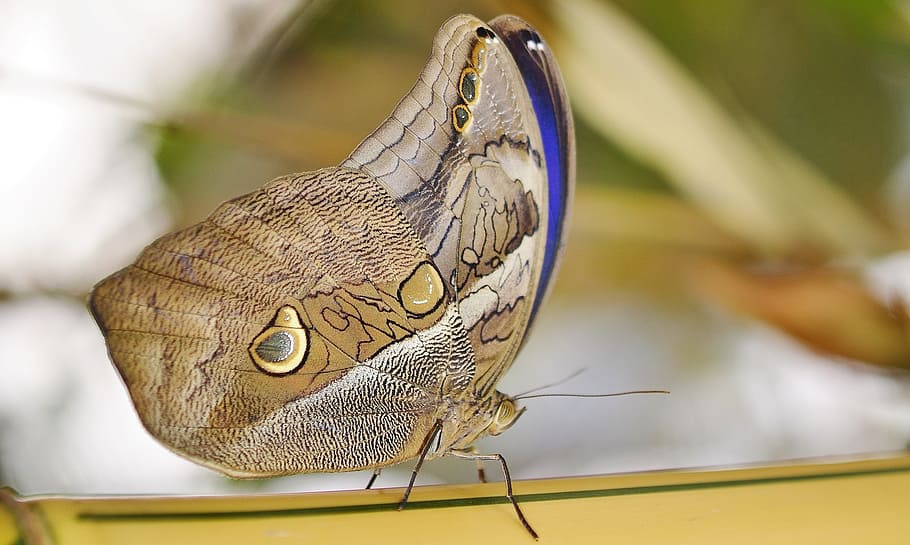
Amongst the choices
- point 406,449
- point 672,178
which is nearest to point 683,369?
point 672,178

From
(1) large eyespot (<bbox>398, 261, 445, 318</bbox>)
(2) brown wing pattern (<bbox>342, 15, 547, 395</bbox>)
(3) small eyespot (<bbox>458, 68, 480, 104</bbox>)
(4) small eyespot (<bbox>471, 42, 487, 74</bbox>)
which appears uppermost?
(4) small eyespot (<bbox>471, 42, 487, 74</bbox>)

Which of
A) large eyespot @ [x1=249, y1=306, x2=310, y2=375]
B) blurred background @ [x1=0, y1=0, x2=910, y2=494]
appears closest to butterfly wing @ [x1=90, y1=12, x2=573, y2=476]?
large eyespot @ [x1=249, y1=306, x2=310, y2=375]

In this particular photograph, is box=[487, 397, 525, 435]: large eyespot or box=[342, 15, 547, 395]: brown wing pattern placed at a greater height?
box=[342, 15, 547, 395]: brown wing pattern

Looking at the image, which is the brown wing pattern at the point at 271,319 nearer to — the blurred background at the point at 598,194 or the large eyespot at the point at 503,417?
the large eyespot at the point at 503,417

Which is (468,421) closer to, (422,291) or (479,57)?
(422,291)

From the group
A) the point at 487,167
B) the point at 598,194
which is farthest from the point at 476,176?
the point at 598,194

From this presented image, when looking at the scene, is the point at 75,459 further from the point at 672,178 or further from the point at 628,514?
the point at 672,178

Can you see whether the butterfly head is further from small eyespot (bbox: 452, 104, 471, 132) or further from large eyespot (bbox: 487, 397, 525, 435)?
small eyespot (bbox: 452, 104, 471, 132)
